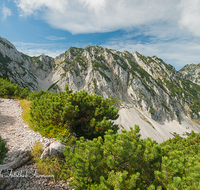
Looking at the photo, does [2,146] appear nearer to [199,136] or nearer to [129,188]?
[129,188]

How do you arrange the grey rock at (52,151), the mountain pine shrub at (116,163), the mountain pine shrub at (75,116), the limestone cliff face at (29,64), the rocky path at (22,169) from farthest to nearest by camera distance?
the limestone cliff face at (29,64) < the mountain pine shrub at (75,116) < the grey rock at (52,151) < the rocky path at (22,169) < the mountain pine shrub at (116,163)

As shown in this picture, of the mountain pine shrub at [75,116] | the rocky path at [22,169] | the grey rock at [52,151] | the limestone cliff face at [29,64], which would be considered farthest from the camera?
the limestone cliff face at [29,64]

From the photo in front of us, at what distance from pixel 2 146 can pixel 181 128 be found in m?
125

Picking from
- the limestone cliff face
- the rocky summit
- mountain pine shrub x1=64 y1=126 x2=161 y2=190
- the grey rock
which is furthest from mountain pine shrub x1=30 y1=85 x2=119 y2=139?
the limestone cliff face

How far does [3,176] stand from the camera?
4961 mm

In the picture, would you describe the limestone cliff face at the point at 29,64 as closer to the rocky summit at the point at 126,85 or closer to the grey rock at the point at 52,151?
the rocky summit at the point at 126,85

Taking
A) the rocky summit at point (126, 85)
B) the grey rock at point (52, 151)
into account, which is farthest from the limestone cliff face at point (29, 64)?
the grey rock at point (52, 151)

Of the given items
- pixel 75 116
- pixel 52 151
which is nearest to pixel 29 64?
pixel 75 116

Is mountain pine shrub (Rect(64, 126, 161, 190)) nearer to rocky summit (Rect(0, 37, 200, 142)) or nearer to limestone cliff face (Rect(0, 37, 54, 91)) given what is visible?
rocky summit (Rect(0, 37, 200, 142))

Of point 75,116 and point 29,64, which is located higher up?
point 29,64

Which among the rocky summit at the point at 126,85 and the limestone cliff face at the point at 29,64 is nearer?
the rocky summit at the point at 126,85

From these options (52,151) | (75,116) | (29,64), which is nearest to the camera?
(52,151)

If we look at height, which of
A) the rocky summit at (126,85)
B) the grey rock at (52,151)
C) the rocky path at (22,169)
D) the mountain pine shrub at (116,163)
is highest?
the rocky summit at (126,85)

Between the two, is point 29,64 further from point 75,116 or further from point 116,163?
point 116,163
